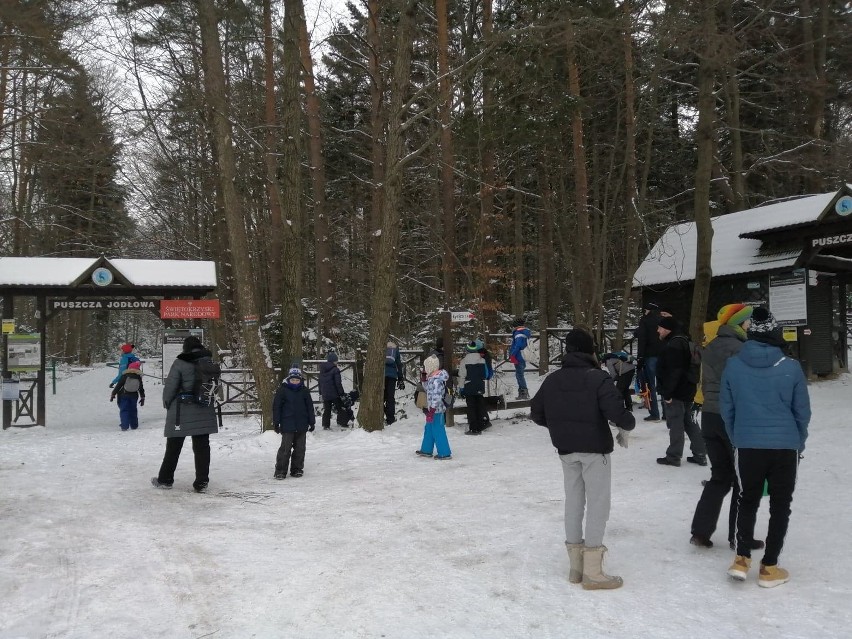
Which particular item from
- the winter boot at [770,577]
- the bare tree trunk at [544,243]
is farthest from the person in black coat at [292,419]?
the bare tree trunk at [544,243]

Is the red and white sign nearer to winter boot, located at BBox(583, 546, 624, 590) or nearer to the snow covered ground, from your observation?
the snow covered ground

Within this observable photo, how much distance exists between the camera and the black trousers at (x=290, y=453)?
896cm

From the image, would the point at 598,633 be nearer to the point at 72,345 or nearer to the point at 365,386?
the point at 365,386

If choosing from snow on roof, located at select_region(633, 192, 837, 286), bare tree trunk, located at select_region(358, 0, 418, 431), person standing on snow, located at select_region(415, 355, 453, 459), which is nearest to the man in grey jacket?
person standing on snow, located at select_region(415, 355, 453, 459)

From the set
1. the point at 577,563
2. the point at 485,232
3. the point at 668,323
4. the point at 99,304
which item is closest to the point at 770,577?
the point at 577,563

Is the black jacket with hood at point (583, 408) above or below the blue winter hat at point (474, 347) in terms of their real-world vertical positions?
below

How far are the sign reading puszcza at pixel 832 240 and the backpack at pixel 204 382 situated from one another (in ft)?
40.1

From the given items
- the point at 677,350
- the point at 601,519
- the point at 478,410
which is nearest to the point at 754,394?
the point at 601,519

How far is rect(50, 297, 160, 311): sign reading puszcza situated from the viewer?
1544 cm

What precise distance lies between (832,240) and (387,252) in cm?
901

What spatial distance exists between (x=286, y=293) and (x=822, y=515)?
923 cm

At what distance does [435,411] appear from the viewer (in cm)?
991

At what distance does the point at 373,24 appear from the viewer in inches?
585

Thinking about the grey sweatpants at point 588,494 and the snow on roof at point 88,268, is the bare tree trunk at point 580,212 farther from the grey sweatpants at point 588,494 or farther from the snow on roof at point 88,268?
the grey sweatpants at point 588,494
